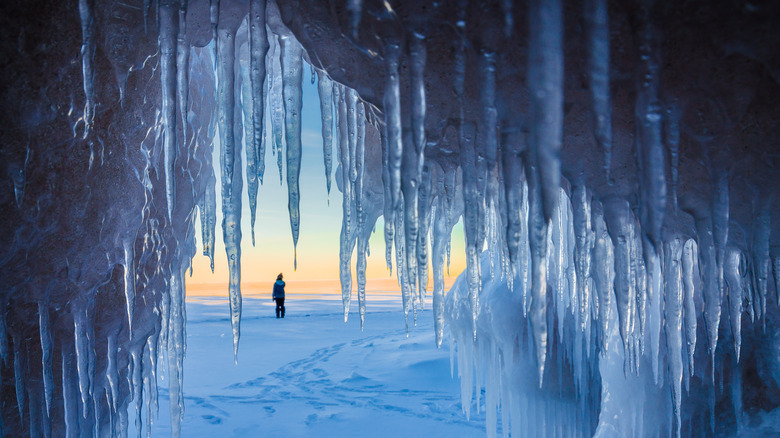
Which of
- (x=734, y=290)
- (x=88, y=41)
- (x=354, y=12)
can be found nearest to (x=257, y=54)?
(x=354, y=12)

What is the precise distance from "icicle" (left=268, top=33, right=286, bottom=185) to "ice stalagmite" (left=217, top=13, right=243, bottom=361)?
0.23 metres

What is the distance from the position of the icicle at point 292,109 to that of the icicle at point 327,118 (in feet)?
0.89

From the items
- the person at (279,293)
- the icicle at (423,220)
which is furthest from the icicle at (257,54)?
the person at (279,293)

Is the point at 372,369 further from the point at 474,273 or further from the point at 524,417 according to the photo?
the point at 474,273

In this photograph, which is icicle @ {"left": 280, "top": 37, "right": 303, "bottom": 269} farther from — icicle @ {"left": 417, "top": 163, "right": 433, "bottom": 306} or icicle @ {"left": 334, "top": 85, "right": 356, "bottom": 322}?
icicle @ {"left": 417, "top": 163, "right": 433, "bottom": 306}

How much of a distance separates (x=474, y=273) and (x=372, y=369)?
310 inches

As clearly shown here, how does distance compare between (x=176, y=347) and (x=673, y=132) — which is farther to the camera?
(x=176, y=347)

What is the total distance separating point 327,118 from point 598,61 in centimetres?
178

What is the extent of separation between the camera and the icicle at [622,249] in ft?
7.55

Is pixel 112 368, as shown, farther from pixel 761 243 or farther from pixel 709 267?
pixel 761 243

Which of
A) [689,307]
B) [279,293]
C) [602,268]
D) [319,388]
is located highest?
→ [602,268]

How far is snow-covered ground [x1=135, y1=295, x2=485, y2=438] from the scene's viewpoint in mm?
6656

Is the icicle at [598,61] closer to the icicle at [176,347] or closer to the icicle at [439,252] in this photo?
the icicle at [439,252]

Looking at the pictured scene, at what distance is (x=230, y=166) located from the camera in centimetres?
243
